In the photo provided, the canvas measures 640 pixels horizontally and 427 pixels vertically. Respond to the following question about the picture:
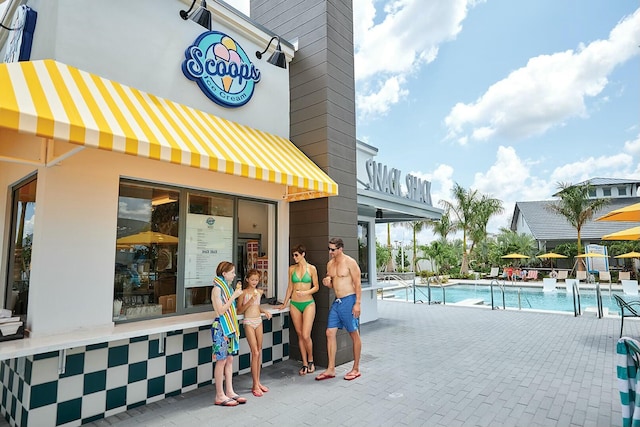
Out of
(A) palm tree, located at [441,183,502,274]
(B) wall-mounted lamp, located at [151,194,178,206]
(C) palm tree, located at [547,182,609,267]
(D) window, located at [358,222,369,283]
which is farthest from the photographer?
(A) palm tree, located at [441,183,502,274]

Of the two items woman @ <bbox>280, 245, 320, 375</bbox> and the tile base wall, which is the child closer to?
the tile base wall

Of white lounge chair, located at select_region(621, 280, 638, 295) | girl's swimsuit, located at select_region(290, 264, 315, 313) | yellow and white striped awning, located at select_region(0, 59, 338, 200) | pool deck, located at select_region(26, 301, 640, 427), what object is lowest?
pool deck, located at select_region(26, 301, 640, 427)

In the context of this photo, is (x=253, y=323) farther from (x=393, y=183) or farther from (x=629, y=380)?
(x=393, y=183)

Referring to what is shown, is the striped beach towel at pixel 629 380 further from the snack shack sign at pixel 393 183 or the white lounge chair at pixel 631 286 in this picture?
the white lounge chair at pixel 631 286

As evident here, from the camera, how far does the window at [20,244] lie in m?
3.88

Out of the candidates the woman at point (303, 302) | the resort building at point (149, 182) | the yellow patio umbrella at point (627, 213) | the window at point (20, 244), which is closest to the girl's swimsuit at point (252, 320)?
the resort building at point (149, 182)

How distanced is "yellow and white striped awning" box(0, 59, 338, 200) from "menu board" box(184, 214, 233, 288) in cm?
125

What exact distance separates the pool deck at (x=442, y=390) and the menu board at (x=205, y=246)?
1437mm

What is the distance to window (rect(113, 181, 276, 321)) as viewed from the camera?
3977 millimetres

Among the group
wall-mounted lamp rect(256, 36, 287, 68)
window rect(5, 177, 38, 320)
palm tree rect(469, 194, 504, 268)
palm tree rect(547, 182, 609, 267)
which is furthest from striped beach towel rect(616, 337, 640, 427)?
palm tree rect(469, 194, 504, 268)

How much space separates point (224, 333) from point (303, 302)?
4.47 ft

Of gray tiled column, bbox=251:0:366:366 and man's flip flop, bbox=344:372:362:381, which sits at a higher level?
gray tiled column, bbox=251:0:366:366

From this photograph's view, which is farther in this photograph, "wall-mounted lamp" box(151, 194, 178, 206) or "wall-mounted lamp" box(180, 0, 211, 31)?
"wall-mounted lamp" box(151, 194, 178, 206)

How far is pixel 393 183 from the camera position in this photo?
913cm
